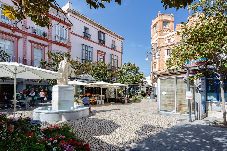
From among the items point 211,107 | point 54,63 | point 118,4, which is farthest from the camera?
point 54,63

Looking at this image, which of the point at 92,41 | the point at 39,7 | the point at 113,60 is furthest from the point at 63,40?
the point at 39,7

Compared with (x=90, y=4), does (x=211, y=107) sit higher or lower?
lower

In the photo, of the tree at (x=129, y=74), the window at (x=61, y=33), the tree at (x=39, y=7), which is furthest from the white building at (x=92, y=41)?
the tree at (x=39, y=7)

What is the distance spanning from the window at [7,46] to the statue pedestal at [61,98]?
13568mm

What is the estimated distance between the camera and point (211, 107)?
15008 millimetres

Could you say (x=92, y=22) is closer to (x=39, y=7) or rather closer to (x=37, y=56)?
(x=37, y=56)

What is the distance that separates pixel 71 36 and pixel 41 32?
5.52 meters

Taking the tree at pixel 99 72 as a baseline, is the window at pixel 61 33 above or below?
above

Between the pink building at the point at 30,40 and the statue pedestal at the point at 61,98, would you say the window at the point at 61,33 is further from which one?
the statue pedestal at the point at 61,98

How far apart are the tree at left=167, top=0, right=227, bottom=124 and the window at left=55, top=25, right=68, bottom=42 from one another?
2158cm

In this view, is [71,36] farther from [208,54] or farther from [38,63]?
[208,54]

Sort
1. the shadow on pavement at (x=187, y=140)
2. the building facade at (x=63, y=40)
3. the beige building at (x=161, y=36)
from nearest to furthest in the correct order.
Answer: the shadow on pavement at (x=187, y=140) < the building facade at (x=63, y=40) < the beige building at (x=161, y=36)

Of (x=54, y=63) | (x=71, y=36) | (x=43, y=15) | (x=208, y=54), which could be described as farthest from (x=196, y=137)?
(x=71, y=36)

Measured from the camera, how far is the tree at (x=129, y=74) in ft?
125
